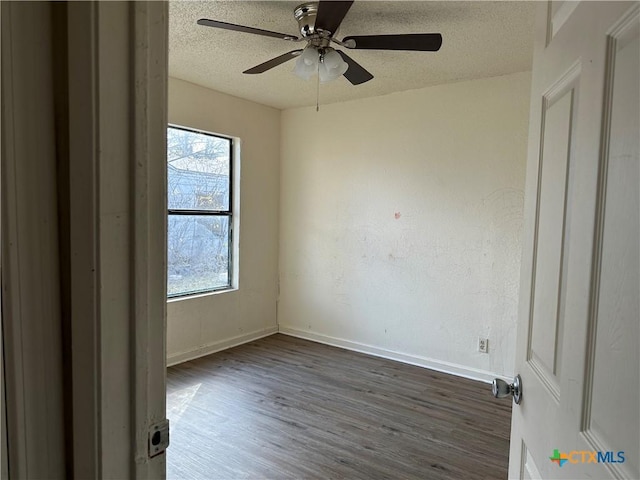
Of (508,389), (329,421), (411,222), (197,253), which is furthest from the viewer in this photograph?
(197,253)

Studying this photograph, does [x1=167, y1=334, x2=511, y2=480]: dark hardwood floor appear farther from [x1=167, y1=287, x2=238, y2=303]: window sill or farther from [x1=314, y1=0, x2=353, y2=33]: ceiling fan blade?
[x1=314, y1=0, x2=353, y2=33]: ceiling fan blade

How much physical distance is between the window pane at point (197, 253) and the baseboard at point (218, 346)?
1.80ft

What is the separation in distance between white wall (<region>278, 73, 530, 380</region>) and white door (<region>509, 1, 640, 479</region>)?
2.41m

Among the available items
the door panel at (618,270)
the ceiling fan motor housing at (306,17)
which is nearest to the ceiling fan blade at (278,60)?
the ceiling fan motor housing at (306,17)

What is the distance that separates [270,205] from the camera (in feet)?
14.7

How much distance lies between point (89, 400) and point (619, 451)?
82cm

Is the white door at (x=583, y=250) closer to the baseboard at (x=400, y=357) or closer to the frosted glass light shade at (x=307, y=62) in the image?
the frosted glass light shade at (x=307, y=62)

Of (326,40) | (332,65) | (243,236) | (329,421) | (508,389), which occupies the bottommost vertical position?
(329,421)

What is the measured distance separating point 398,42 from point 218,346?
3.14 meters

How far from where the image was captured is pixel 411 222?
12.2 feet

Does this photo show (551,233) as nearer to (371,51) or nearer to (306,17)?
(306,17)

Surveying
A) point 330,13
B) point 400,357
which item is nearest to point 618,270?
point 330,13

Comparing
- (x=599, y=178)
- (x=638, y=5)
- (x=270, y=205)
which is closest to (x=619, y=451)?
(x=599, y=178)

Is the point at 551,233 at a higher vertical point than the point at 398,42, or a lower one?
lower
